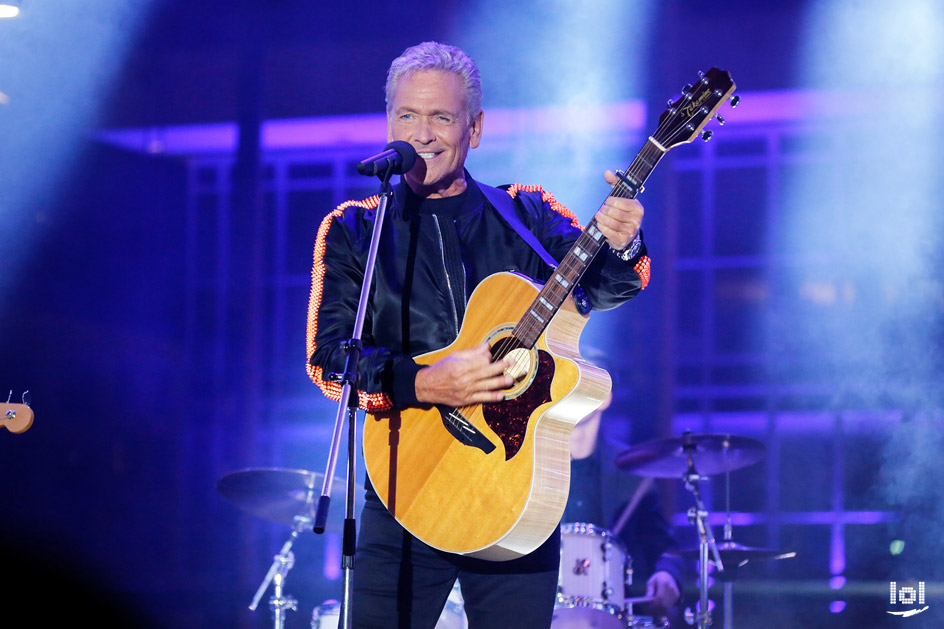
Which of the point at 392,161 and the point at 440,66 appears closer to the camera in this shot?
the point at 392,161

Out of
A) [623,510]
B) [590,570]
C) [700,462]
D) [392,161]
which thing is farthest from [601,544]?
[392,161]

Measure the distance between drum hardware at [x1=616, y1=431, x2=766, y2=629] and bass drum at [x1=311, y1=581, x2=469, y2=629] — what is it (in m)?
1.25

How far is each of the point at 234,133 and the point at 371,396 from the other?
5470mm

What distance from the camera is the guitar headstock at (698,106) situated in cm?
232

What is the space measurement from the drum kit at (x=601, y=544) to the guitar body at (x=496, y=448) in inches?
86.9

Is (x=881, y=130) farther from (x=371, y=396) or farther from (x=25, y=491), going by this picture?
(x=25, y=491)

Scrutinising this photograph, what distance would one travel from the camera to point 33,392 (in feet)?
21.6

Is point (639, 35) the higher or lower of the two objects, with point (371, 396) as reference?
higher

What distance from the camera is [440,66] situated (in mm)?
2641

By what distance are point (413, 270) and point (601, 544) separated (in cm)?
273

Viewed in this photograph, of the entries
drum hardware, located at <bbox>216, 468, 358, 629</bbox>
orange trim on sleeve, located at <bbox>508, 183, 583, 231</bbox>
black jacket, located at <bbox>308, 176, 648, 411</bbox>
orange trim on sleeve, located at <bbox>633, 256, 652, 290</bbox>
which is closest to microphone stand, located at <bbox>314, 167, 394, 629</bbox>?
black jacket, located at <bbox>308, 176, 648, 411</bbox>

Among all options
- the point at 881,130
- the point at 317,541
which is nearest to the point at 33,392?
the point at 317,541

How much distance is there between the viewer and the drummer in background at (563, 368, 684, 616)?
17.7 ft

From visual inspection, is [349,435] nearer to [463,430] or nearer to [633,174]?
[463,430]
